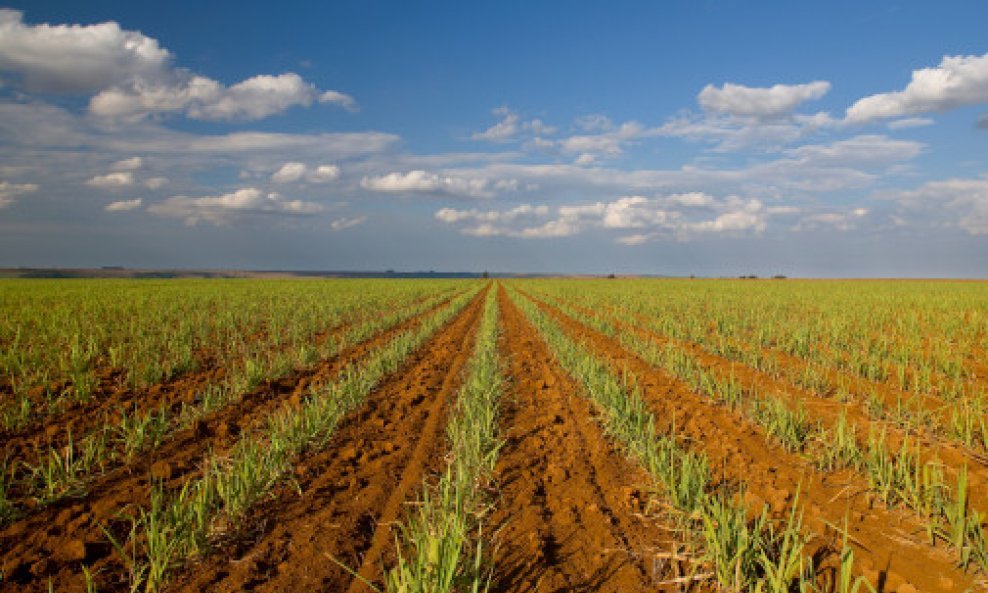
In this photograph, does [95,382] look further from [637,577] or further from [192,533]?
[637,577]

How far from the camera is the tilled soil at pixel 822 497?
2.88 m

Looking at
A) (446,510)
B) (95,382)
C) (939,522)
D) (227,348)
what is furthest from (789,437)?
(227,348)

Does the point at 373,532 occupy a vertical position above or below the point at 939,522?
below

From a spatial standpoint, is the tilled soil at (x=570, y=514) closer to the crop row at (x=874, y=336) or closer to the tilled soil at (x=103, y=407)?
the tilled soil at (x=103, y=407)

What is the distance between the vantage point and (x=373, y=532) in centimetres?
339

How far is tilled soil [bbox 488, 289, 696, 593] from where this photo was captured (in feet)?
9.57

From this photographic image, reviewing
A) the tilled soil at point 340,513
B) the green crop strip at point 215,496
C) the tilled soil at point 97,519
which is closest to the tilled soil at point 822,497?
the tilled soil at point 340,513

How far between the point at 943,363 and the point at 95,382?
40.2 feet

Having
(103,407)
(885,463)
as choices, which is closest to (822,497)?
(885,463)

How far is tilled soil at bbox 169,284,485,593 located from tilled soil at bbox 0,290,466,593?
2.31 feet

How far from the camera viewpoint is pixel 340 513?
366cm

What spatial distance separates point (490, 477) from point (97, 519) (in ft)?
8.89

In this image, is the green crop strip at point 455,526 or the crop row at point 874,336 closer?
the green crop strip at point 455,526

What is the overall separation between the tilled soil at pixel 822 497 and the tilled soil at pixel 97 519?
4.03 m
